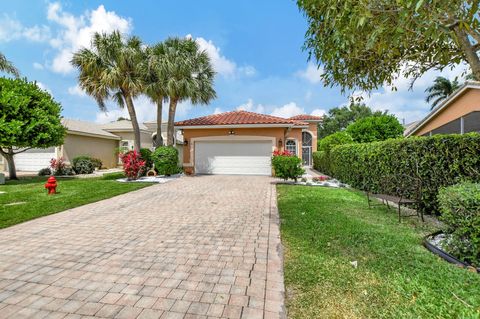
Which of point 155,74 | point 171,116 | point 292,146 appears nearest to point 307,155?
point 292,146

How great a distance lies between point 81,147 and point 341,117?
147 ft

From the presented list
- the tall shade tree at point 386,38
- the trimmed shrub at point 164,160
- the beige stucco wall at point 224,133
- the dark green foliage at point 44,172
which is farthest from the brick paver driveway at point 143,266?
the dark green foliage at point 44,172

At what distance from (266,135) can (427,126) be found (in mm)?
10260

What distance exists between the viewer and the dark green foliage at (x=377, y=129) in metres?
18.2

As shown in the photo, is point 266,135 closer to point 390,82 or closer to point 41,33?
point 390,82

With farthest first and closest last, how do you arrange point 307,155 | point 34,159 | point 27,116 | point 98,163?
point 307,155
point 98,163
point 34,159
point 27,116

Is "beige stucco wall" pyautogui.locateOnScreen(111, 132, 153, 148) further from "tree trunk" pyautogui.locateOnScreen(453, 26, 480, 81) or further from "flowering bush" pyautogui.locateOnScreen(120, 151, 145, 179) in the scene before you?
"tree trunk" pyautogui.locateOnScreen(453, 26, 480, 81)

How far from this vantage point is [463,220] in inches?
128

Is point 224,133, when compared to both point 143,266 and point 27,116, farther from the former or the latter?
point 143,266

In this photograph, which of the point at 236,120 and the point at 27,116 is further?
the point at 236,120

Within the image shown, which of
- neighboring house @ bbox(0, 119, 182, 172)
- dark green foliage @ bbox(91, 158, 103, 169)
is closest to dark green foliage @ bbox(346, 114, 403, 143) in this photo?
neighboring house @ bbox(0, 119, 182, 172)

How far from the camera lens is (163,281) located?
2908 mm

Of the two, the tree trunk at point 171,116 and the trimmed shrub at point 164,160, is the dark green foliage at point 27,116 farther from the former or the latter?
the tree trunk at point 171,116

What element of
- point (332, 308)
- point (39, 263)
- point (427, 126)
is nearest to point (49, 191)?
point (39, 263)
